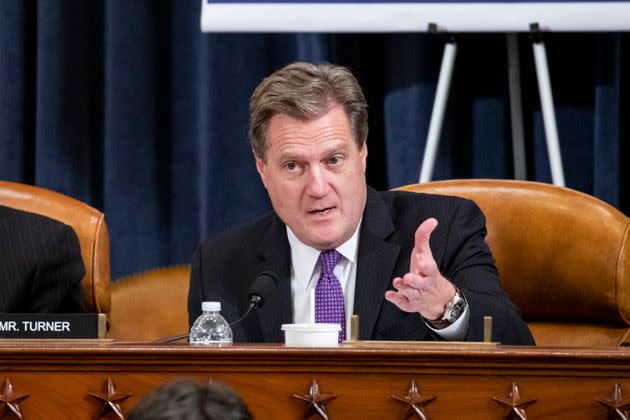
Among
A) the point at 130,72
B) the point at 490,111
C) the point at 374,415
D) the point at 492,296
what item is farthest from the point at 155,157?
the point at 374,415

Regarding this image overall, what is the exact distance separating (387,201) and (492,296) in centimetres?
48

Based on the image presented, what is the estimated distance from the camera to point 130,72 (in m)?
3.74

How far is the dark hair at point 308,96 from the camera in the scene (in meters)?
2.50

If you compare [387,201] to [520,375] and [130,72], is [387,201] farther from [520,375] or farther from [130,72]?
[130,72]

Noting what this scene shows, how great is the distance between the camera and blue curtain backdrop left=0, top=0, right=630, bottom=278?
3527 millimetres

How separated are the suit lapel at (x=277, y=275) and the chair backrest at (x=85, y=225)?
507mm

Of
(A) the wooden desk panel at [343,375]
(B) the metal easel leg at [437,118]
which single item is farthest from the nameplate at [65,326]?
(B) the metal easel leg at [437,118]

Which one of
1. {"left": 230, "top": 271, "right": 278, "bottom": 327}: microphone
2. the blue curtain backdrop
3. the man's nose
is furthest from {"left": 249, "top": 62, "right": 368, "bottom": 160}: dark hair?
the blue curtain backdrop

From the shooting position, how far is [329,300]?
7.90ft

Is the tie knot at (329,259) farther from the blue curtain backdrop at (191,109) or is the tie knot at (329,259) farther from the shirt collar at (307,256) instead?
the blue curtain backdrop at (191,109)

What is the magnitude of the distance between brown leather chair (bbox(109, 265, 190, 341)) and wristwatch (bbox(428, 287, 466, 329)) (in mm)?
1263

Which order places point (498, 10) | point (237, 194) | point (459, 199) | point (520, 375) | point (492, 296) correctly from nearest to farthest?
point (520, 375) < point (492, 296) < point (459, 199) < point (498, 10) < point (237, 194)

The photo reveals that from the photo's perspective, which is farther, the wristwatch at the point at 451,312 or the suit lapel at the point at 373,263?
the suit lapel at the point at 373,263

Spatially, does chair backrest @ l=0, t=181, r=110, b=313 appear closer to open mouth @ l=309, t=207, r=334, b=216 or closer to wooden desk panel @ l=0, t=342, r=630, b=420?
open mouth @ l=309, t=207, r=334, b=216
